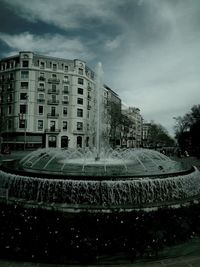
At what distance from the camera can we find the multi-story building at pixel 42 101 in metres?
63.8

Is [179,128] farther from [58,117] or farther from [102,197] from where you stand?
[102,197]

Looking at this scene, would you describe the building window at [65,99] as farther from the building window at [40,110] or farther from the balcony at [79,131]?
the balcony at [79,131]

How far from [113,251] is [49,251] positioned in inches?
55.0

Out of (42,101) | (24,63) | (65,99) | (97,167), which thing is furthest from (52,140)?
(97,167)

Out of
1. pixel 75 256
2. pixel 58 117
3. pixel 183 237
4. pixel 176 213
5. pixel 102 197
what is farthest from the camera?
pixel 58 117

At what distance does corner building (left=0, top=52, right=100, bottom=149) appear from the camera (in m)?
63.8

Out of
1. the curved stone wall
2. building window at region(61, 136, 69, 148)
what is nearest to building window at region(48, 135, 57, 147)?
building window at region(61, 136, 69, 148)

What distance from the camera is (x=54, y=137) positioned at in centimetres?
6612

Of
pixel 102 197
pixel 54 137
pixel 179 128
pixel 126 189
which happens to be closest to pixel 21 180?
pixel 102 197

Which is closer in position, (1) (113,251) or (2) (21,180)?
(1) (113,251)

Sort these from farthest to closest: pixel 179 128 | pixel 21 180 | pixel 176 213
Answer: pixel 179 128
pixel 21 180
pixel 176 213

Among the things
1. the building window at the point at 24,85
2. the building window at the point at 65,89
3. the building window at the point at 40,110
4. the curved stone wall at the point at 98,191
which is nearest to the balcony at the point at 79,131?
the building window at the point at 40,110

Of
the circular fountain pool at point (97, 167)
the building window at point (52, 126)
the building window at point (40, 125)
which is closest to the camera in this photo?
the circular fountain pool at point (97, 167)

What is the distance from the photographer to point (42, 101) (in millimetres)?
66000
